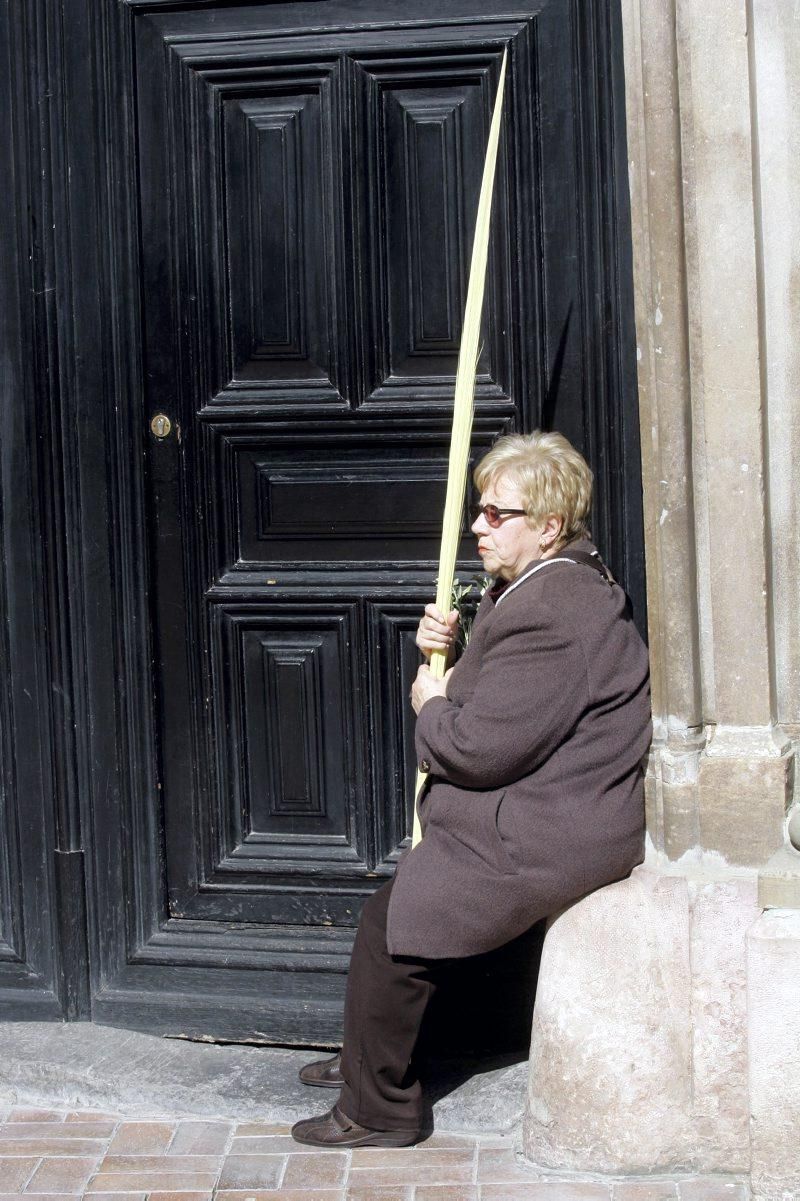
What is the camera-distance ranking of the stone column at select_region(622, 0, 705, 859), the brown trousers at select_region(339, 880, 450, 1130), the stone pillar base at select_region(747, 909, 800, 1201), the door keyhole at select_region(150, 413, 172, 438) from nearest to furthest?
the stone pillar base at select_region(747, 909, 800, 1201)
the stone column at select_region(622, 0, 705, 859)
the brown trousers at select_region(339, 880, 450, 1130)
the door keyhole at select_region(150, 413, 172, 438)

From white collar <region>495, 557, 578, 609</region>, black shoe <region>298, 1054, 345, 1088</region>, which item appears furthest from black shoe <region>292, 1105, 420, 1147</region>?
white collar <region>495, 557, 578, 609</region>

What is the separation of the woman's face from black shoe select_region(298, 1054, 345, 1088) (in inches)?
50.9

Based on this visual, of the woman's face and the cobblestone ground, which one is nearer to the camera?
the cobblestone ground

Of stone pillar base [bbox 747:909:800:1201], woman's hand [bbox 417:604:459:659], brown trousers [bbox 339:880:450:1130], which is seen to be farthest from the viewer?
woman's hand [bbox 417:604:459:659]

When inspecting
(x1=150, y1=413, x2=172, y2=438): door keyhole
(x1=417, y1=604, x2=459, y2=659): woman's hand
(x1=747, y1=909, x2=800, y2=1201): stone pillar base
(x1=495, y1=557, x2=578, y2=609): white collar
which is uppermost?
(x1=150, y1=413, x2=172, y2=438): door keyhole

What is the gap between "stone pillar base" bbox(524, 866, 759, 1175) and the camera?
3.37 meters

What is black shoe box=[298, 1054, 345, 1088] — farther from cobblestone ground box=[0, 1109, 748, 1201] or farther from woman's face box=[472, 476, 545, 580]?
woman's face box=[472, 476, 545, 580]

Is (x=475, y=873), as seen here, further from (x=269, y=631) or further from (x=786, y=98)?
(x=786, y=98)

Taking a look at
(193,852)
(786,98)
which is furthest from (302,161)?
(193,852)

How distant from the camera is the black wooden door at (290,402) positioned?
12.5 feet

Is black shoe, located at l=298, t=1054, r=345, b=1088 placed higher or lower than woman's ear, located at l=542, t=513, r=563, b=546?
lower

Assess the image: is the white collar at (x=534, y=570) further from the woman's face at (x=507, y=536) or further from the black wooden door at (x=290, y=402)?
the black wooden door at (x=290, y=402)

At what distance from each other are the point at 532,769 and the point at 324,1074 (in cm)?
105

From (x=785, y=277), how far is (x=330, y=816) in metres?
1.74
